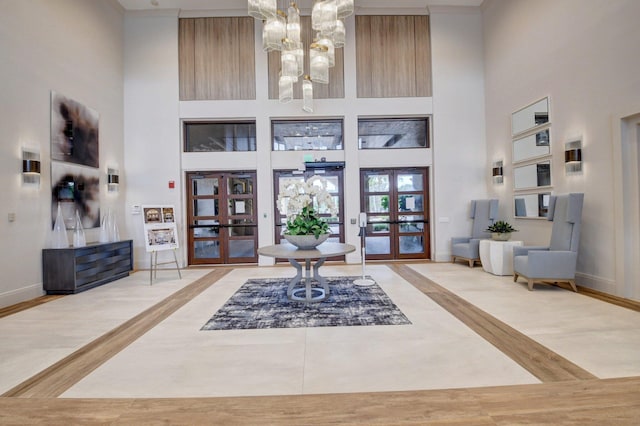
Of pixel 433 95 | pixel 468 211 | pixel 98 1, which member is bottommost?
pixel 468 211

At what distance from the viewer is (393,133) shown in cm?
841

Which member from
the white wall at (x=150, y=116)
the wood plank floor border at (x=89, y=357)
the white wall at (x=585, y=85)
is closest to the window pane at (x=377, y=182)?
the white wall at (x=585, y=85)

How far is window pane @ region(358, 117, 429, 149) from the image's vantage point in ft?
27.4

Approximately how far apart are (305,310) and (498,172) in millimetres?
5824

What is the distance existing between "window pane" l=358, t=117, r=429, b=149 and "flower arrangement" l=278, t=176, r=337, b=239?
12.7 feet

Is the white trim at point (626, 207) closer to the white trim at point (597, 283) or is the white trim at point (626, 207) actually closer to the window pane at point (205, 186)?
the white trim at point (597, 283)

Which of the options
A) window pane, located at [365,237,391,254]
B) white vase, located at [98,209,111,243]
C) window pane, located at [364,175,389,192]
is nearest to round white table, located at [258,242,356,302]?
window pane, located at [365,237,391,254]

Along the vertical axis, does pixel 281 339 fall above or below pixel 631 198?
below

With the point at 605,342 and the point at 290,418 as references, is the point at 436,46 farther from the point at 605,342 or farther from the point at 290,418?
the point at 290,418

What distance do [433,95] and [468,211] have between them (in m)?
3.03

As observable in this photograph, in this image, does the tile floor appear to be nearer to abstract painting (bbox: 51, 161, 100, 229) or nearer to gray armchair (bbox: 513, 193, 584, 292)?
gray armchair (bbox: 513, 193, 584, 292)

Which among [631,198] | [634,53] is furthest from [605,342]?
[634,53]

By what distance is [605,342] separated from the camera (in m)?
3.11

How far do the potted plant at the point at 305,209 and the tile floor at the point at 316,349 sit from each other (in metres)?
1.45
